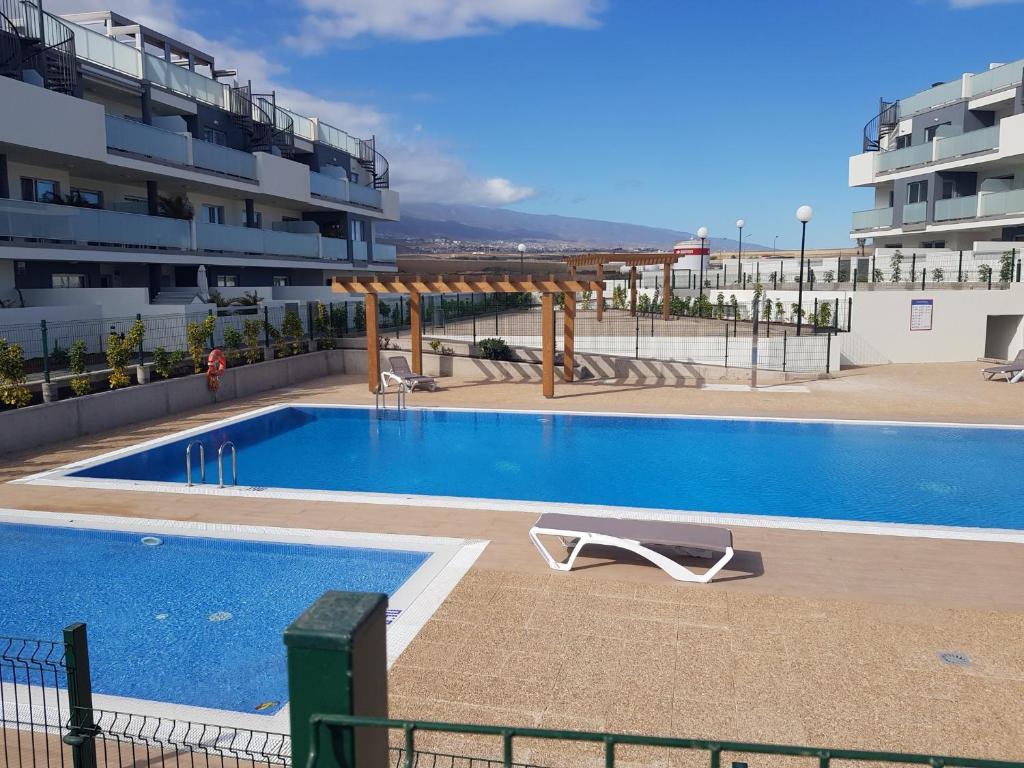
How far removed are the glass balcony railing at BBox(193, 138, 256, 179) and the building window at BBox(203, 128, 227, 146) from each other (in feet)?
4.42

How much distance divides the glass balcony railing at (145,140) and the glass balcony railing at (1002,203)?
112 ft

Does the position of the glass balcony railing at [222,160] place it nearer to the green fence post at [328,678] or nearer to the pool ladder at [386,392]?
the pool ladder at [386,392]

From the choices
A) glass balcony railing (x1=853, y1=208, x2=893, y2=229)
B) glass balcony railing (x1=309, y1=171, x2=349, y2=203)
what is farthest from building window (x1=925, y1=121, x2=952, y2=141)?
glass balcony railing (x1=309, y1=171, x2=349, y2=203)

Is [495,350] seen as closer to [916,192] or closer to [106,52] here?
[106,52]

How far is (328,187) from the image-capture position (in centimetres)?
3850

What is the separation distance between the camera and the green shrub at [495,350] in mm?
25719

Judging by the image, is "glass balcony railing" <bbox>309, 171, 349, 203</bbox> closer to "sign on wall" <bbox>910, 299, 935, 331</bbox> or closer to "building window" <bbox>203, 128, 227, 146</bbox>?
"building window" <bbox>203, 128, 227, 146</bbox>

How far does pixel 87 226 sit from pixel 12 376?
401 inches

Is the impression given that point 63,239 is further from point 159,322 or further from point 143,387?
point 143,387

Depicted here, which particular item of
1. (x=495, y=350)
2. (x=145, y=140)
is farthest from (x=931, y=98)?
(x=145, y=140)

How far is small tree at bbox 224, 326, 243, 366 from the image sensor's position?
2191cm

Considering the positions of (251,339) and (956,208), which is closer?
(251,339)

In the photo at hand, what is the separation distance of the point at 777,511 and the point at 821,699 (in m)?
6.56

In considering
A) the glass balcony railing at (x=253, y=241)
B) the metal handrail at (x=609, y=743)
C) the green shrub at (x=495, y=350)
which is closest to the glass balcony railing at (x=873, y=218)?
the green shrub at (x=495, y=350)
